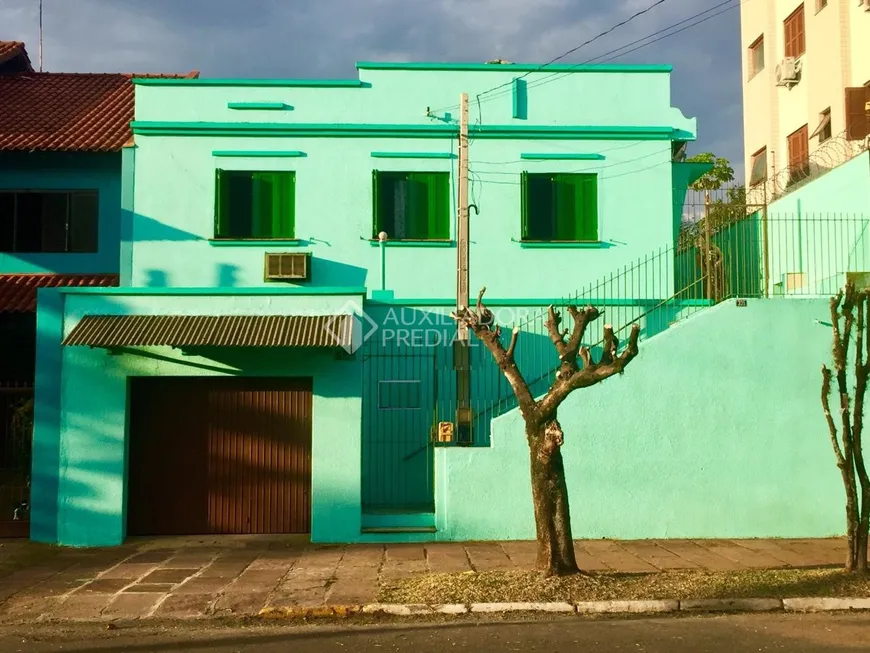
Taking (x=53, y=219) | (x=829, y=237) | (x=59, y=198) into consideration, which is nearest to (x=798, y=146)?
(x=829, y=237)

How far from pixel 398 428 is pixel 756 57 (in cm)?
1936

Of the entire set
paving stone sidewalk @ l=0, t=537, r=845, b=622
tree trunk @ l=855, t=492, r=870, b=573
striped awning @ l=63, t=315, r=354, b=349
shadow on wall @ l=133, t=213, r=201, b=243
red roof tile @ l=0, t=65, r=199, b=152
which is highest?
red roof tile @ l=0, t=65, r=199, b=152

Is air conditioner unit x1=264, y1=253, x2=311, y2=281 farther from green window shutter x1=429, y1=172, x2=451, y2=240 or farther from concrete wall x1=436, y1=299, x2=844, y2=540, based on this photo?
concrete wall x1=436, y1=299, x2=844, y2=540

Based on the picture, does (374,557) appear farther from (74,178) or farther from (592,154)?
(74,178)

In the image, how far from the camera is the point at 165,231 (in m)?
15.5

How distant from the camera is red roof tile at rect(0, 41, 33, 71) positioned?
66.3ft

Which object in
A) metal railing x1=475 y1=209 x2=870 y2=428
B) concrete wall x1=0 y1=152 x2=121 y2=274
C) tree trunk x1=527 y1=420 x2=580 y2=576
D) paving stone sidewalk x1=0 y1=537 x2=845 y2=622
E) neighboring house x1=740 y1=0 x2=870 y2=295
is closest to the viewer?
paving stone sidewalk x1=0 y1=537 x2=845 y2=622

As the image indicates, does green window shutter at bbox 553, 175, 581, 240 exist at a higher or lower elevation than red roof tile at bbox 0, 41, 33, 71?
lower

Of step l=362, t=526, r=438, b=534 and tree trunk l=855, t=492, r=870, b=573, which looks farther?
step l=362, t=526, r=438, b=534

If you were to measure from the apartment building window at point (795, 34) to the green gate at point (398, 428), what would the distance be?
52.9 ft

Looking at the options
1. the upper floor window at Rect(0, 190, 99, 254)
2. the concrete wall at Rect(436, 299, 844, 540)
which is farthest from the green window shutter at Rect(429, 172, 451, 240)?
the upper floor window at Rect(0, 190, 99, 254)

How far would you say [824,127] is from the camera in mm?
21719

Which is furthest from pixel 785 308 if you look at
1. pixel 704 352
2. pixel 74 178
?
pixel 74 178

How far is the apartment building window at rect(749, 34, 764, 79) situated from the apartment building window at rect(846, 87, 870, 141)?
11.9m
